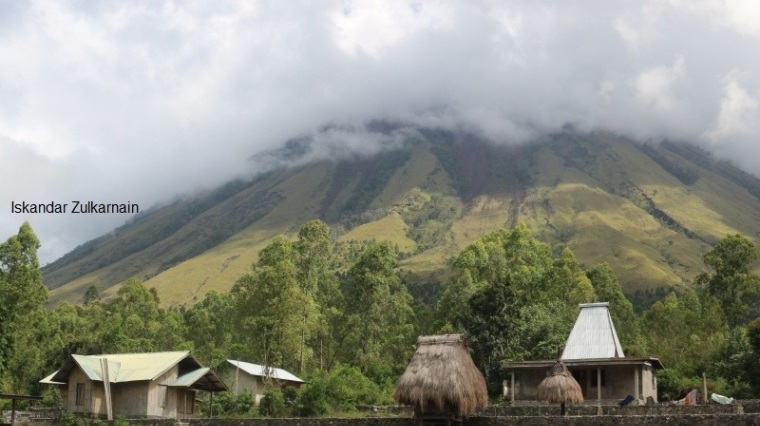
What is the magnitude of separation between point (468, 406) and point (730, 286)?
123 feet

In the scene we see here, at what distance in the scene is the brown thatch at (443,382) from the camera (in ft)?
115

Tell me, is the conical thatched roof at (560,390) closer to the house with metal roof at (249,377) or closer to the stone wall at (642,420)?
the stone wall at (642,420)

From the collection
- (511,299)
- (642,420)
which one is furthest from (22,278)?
(642,420)

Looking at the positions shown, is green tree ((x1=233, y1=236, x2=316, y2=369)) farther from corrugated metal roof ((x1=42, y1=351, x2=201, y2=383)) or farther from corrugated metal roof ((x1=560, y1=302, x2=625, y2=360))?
corrugated metal roof ((x1=560, y1=302, x2=625, y2=360))

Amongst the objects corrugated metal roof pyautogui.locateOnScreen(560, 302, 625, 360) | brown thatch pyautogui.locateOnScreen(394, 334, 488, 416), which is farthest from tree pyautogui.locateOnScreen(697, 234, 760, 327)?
brown thatch pyautogui.locateOnScreen(394, 334, 488, 416)

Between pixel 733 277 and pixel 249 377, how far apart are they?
36264 millimetres

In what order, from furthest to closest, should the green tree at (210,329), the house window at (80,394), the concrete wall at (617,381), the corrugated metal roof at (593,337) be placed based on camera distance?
the green tree at (210,329) → the house window at (80,394) → the corrugated metal roof at (593,337) → the concrete wall at (617,381)

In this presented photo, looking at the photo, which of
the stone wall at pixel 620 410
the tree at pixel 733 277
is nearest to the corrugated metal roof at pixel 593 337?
the stone wall at pixel 620 410

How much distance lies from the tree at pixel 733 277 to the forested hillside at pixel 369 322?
0.10 meters

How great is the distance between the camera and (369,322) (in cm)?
6562

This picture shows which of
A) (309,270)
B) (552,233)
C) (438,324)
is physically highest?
(552,233)

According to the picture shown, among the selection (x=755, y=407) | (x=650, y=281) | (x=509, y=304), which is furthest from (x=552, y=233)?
(x=755, y=407)

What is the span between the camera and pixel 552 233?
196500 mm

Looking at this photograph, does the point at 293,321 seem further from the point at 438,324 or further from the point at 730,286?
the point at 730,286
